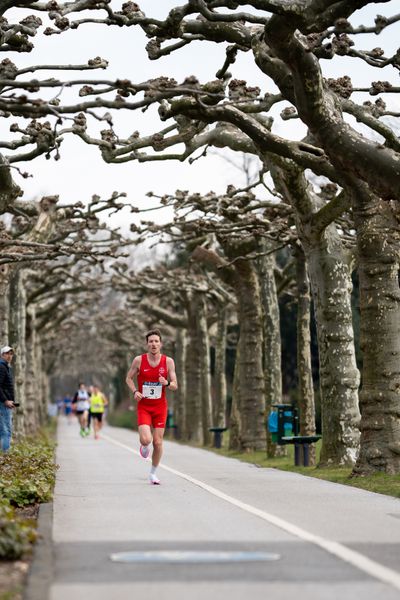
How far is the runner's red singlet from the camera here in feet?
51.8

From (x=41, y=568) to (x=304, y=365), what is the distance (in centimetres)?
1655

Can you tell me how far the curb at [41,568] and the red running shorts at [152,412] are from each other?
559cm

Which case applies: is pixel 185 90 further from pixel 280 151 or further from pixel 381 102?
pixel 381 102

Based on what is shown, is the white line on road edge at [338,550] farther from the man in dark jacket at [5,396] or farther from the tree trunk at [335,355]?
the man in dark jacket at [5,396]

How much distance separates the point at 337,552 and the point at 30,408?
35.6 meters

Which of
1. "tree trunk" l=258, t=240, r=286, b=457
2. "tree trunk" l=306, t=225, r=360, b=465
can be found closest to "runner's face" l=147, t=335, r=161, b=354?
"tree trunk" l=306, t=225, r=360, b=465

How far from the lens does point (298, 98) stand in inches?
577

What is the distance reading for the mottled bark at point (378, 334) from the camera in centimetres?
1692

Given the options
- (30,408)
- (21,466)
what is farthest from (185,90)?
(30,408)

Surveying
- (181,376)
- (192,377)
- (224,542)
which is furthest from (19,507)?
(181,376)

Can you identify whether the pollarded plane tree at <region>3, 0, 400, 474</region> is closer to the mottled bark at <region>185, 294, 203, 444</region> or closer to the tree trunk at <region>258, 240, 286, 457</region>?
the tree trunk at <region>258, 240, 286, 457</region>

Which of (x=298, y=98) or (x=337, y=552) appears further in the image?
(x=298, y=98)

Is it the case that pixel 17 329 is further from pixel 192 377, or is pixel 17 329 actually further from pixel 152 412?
pixel 152 412

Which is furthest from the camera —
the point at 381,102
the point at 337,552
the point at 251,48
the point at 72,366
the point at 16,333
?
the point at 72,366
